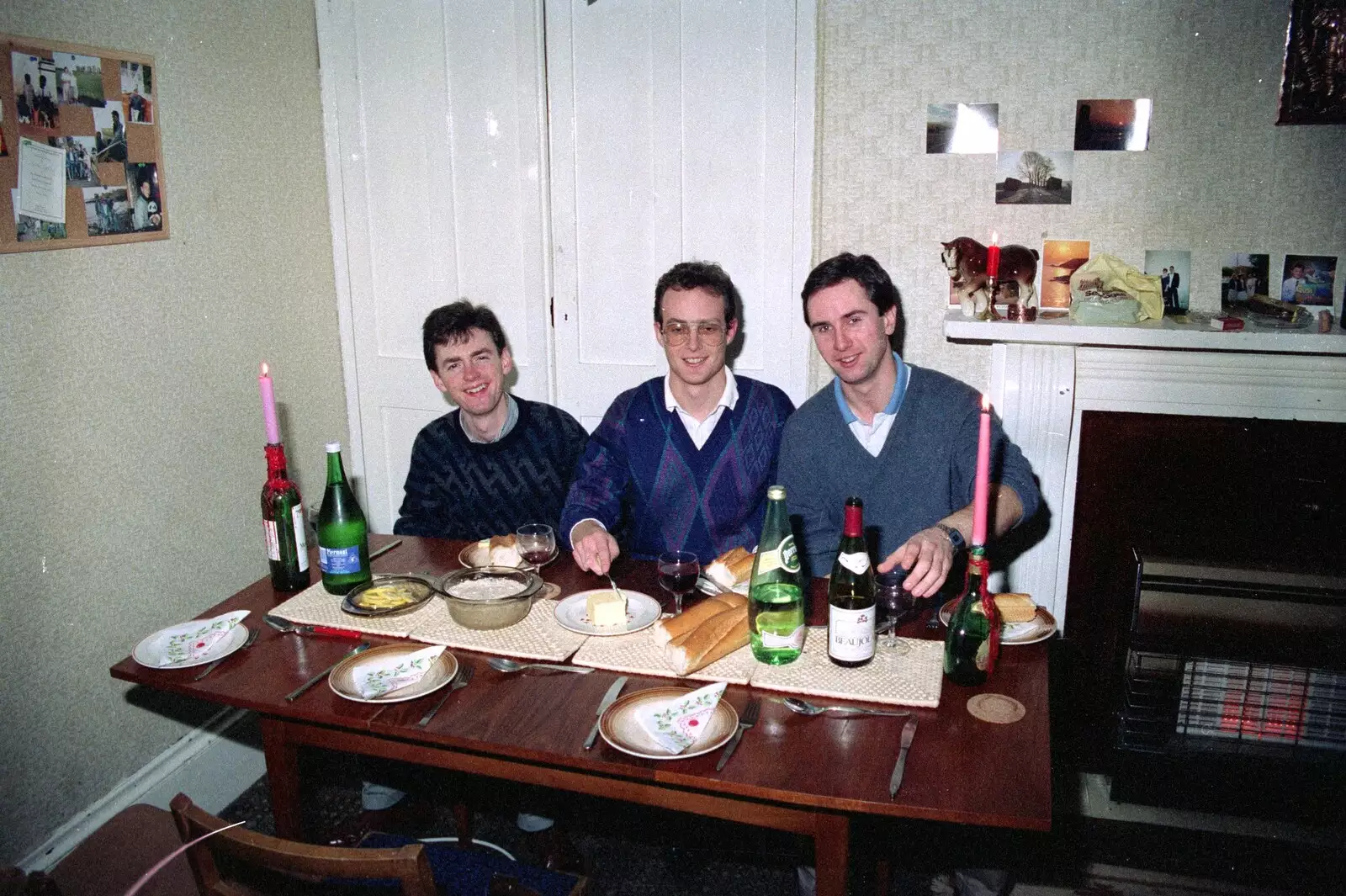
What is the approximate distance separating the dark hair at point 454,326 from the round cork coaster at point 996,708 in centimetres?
148

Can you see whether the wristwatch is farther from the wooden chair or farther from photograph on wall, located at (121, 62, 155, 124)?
photograph on wall, located at (121, 62, 155, 124)

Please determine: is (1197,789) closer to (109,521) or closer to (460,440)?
(460,440)

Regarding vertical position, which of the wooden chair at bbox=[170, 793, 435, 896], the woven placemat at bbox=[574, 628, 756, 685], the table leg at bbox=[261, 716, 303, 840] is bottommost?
the table leg at bbox=[261, 716, 303, 840]

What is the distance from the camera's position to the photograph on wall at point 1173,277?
255 cm

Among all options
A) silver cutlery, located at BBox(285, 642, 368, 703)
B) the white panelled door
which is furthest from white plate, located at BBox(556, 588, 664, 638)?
the white panelled door

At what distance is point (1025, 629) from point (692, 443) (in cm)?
95

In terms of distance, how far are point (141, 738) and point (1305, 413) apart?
3.00 m

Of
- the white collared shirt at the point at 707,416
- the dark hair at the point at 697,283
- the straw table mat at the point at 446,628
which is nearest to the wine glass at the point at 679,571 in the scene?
the straw table mat at the point at 446,628

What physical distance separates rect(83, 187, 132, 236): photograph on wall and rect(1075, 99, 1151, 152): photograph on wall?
2400mm

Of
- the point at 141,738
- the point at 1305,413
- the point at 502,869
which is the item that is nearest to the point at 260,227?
the point at 141,738

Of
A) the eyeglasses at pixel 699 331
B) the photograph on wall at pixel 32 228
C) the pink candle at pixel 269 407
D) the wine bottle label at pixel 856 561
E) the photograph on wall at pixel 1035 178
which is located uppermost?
the photograph on wall at pixel 1035 178

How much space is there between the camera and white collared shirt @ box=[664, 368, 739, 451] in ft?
7.63

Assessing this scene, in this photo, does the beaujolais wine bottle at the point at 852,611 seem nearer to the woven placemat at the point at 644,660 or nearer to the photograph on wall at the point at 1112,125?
the woven placemat at the point at 644,660

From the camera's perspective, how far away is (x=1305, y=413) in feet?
7.84
